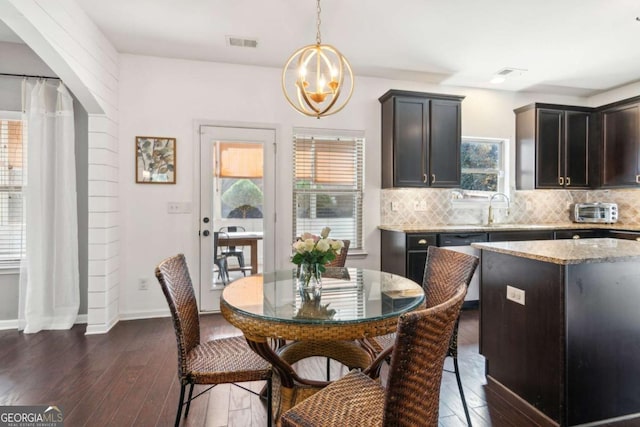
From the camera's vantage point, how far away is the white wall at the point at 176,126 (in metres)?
3.68

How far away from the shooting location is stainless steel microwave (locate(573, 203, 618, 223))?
4.37 meters

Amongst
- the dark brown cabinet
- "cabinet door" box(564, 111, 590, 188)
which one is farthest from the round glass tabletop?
"cabinet door" box(564, 111, 590, 188)

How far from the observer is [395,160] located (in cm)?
399

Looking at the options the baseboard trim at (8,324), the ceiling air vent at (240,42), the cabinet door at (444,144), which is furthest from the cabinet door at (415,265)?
the baseboard trim at (8,324)

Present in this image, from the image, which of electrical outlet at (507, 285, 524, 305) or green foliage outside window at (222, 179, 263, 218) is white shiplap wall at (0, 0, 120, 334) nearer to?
green foliage outside window at (222, 179, 263, 218)

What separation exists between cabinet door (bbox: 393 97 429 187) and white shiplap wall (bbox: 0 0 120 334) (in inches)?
119

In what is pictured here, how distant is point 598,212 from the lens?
4410mm

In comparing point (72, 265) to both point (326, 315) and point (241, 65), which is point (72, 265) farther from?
point (326, 315)

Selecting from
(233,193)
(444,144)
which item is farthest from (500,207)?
(233,193)

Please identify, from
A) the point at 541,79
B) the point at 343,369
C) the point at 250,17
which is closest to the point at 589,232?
the point at 541,79

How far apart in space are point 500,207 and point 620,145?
158 cm

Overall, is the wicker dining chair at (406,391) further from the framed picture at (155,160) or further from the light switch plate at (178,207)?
the framed picture at (155,160)

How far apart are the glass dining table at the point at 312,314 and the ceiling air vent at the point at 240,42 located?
2363mm

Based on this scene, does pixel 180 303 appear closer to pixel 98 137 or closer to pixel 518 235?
pixel 98 137
